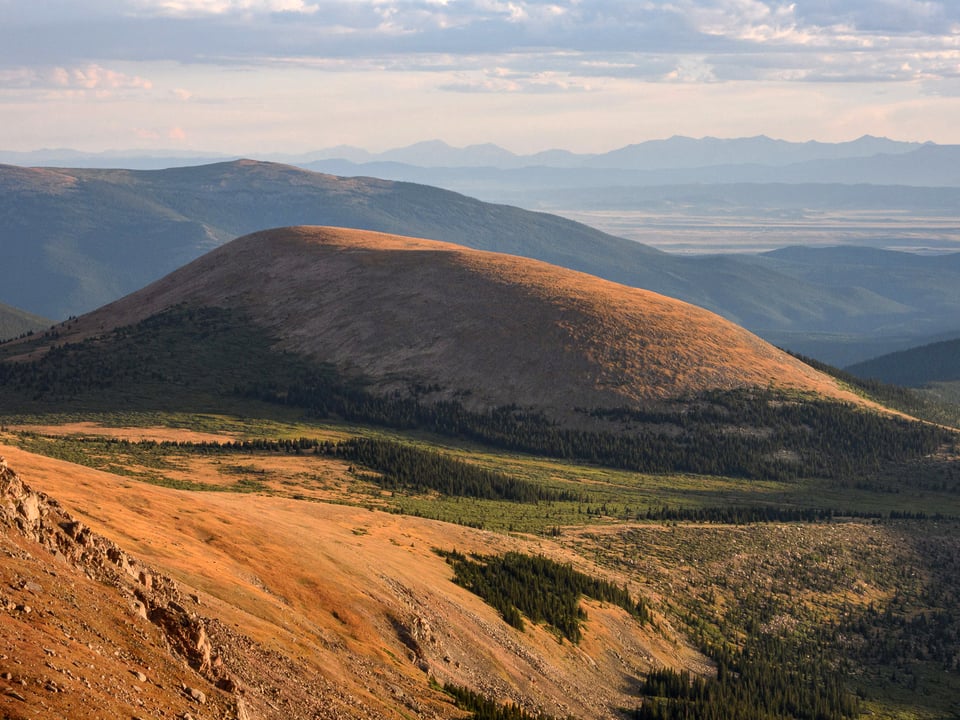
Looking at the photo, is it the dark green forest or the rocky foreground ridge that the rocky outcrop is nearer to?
the rocky foreground ridge

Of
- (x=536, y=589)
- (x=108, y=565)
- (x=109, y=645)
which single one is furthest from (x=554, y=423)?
(x=109, y=645)

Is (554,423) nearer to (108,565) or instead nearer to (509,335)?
(509,335)

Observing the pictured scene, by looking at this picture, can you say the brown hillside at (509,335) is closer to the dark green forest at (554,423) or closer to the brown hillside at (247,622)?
the dark green forest at (554,423)

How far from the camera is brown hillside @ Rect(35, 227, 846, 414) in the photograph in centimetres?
16212

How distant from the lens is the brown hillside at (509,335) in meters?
162

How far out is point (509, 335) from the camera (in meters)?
171

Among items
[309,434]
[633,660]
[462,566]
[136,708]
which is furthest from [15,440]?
[136,708]

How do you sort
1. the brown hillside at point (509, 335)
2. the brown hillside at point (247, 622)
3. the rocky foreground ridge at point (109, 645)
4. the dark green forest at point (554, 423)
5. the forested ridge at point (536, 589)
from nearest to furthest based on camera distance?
the rocky foreground ridge at point (109, 645) < the brown hillside at point (247, 622) < the forested ridge at point (536, 589) < the dark green forest at point (554, 423) < the brown hillside at point (509, 335)

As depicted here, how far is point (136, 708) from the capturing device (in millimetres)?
29844

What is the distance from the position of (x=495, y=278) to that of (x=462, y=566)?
121m

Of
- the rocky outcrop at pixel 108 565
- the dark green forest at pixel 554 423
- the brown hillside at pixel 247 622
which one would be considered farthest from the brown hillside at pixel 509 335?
the rocky outcrop at pixel 108 565

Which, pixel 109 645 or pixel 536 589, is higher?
pixel 109 645

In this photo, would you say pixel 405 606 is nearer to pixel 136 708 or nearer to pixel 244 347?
pixel 136 708

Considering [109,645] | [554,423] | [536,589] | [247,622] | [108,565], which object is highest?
[108,565]
